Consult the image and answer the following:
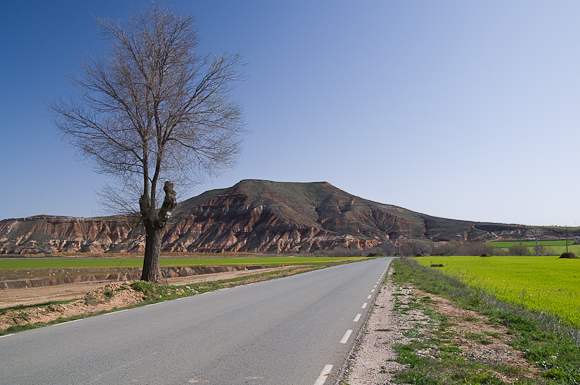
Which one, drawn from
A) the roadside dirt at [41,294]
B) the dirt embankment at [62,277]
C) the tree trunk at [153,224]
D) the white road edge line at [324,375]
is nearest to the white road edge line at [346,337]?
the white road edge line at [324,375]

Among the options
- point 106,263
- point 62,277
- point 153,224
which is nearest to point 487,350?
point 153,224

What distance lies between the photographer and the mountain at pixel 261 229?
134 m

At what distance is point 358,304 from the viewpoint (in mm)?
13961

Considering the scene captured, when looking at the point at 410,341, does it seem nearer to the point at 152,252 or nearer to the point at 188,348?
the point at 188,348

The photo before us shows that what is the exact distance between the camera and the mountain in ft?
440

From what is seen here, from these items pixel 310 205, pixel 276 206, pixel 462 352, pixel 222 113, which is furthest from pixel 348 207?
pixel 462 352

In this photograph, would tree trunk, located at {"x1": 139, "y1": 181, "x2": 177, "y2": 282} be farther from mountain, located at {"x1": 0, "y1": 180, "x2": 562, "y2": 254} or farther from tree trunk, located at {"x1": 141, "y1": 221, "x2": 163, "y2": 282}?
mountain, located at {"x1": 0, "y1": 180, "x2": 562, "y2": 254}

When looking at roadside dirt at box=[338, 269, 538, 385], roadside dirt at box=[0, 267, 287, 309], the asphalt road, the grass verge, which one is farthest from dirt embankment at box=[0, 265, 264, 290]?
the grass verge

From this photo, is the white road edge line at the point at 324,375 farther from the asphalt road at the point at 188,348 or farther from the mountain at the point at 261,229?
the mountain at the point at 261,229

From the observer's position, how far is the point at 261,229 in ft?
458

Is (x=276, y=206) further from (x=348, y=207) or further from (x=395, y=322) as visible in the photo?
(x=395, y=322)

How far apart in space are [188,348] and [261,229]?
133056 mm

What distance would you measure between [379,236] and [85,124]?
5330 inches

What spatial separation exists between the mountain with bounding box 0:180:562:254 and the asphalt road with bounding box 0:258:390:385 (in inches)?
4636
